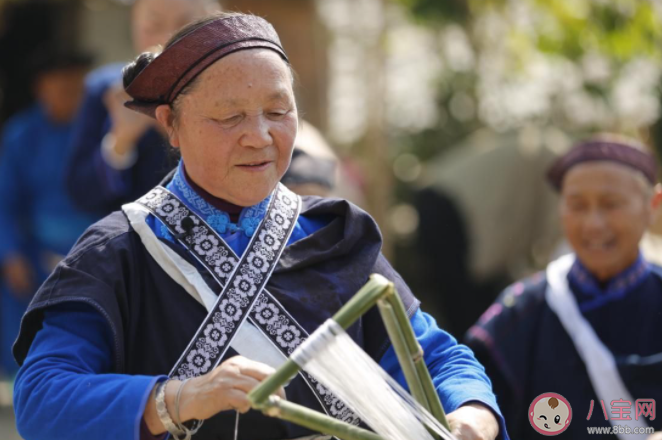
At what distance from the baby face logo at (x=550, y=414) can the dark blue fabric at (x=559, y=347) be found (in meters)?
0.07

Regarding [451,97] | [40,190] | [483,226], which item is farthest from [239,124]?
[451,97]

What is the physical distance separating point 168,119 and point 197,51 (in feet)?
0.71

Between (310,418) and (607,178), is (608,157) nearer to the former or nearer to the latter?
(607,178)

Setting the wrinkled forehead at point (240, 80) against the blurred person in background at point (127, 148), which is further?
the blurred person in background at point (127, 148)

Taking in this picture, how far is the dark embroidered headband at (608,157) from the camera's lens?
13.7 ft

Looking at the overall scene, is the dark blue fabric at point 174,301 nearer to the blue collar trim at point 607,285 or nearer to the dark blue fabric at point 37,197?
the blue collar trim at point 607,285

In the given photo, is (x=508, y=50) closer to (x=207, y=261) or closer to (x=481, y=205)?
(x=481, y=205)

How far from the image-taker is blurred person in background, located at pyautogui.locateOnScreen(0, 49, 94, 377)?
5.91 metres

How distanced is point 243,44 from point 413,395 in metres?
0.86

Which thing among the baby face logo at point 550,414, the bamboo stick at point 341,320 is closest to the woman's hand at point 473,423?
the bamboo stick at point 341,320

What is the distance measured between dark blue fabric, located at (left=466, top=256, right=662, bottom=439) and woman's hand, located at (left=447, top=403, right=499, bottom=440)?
1467 mm

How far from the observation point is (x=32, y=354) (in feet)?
7.70

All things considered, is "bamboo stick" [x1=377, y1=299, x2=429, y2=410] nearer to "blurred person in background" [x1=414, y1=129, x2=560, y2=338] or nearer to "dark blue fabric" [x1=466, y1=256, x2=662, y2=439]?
"dark blue fabric" [x1=466, y1=256, x2=662, y2=439]

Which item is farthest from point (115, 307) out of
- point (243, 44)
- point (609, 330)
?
point (609, 330)
